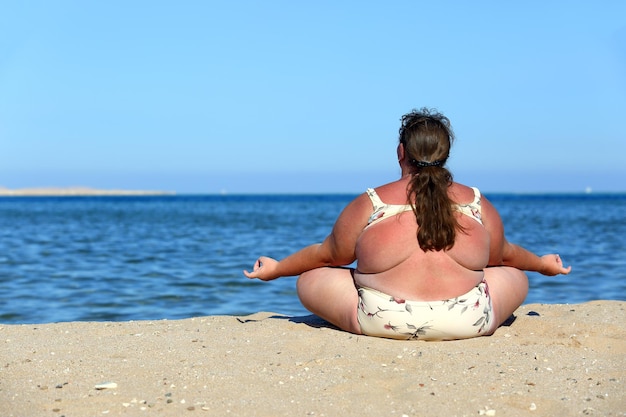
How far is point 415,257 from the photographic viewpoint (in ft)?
14.5

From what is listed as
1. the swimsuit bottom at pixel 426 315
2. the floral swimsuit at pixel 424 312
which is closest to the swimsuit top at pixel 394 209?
the floral swimsuit at pixel 424 312

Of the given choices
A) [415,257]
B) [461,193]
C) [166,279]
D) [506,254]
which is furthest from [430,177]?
[166,279]

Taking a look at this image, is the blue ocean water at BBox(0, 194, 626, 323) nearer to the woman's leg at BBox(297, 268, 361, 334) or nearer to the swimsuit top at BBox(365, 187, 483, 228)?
the woman's leg at BBox(297, 268, 361, 334)

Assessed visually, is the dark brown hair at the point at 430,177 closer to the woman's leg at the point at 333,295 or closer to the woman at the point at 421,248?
the woman at the point at 421,248

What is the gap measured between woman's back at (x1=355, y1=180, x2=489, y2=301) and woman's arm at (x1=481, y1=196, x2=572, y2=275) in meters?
0.16

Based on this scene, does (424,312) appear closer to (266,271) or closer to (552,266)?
(266,271)

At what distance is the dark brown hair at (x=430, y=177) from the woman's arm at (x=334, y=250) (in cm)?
35

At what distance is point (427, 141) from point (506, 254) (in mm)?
1142

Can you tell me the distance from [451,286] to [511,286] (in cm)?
73

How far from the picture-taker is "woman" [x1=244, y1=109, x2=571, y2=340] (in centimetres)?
440

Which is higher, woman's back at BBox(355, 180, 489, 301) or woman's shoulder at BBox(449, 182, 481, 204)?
woman's shoulder at BBox(449, 182, 481, 204)

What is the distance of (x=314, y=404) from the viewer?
3492 mm

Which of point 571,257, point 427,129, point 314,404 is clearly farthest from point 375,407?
point 571,257

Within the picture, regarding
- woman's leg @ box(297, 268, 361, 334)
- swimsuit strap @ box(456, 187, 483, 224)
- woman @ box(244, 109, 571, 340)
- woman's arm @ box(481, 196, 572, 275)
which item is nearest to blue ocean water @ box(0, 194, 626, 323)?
woman's leg @ box(297, 268, 361, 334)
